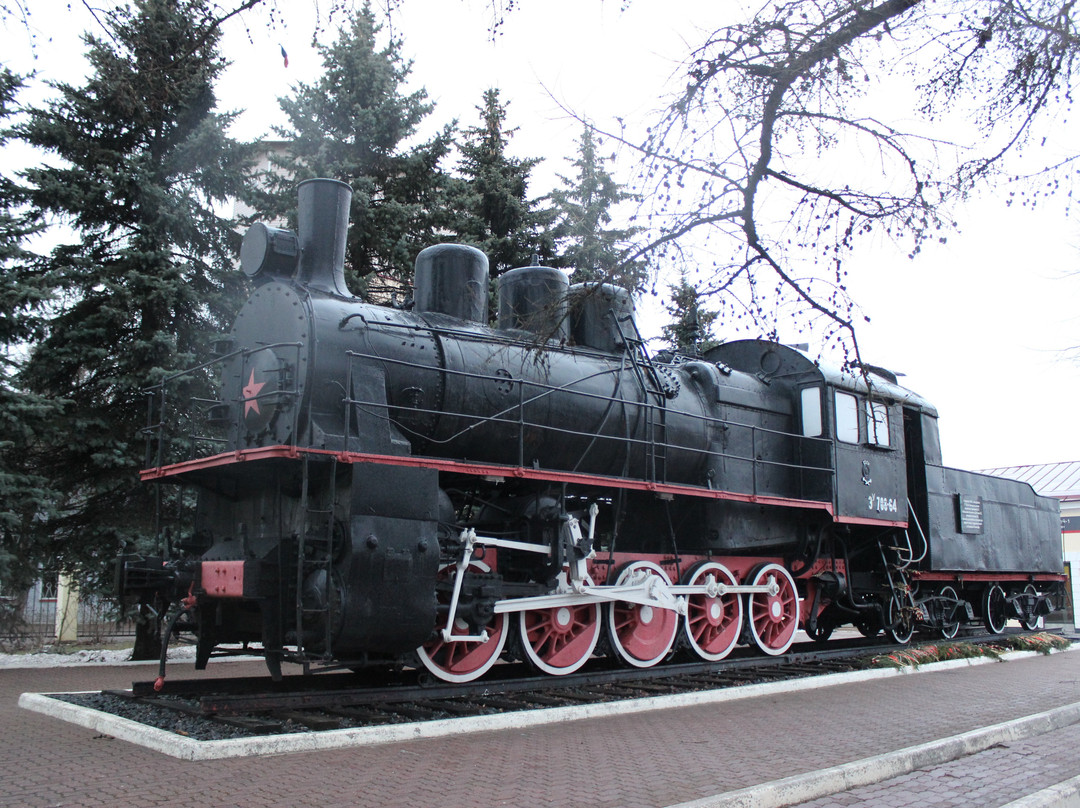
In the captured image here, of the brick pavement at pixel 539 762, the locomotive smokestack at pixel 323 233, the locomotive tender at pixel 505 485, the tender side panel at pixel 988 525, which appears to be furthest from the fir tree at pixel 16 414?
the tender side panel at pixel 988 525

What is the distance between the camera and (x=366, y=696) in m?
7.28

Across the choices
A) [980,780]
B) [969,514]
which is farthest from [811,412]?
[980,780]

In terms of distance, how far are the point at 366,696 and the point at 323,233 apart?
14.2ft

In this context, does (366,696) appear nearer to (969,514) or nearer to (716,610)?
(716,610)

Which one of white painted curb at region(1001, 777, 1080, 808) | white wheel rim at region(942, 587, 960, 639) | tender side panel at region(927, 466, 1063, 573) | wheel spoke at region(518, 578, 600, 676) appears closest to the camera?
white painted curb at region(1001, 777, 1080, 808)

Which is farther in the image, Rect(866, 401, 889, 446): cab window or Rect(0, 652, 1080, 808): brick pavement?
Rect(866, 401, 889, 446): cab window

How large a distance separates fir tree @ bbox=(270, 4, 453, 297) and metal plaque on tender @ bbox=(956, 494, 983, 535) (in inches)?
406

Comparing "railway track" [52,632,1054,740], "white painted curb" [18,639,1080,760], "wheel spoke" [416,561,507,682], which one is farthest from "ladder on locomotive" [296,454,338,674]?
"wheel spoke" [416,561,507,682]

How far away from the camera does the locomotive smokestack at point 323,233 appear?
8.39 meters

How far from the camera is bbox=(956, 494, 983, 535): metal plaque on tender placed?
13.7 meters

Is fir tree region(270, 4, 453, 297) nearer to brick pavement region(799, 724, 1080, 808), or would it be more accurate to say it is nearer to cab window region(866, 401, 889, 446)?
cab window region(866, 401, 889, 446)

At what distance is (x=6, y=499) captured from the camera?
1066cm

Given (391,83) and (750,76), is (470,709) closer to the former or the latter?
(750,76)

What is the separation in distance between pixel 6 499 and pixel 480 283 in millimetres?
6498
